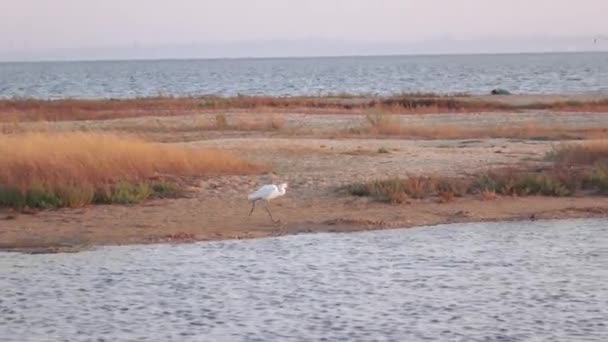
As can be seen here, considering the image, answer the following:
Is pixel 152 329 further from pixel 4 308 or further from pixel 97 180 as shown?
pixel 97 180

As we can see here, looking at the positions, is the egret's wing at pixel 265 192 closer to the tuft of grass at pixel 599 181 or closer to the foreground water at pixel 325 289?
the foreground water at pixel 325 289

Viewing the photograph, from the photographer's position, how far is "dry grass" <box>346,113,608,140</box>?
1298 inches

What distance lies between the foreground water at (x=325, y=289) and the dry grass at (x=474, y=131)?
600 inches

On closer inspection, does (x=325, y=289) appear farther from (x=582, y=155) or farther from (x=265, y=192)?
(x=582, y=155)

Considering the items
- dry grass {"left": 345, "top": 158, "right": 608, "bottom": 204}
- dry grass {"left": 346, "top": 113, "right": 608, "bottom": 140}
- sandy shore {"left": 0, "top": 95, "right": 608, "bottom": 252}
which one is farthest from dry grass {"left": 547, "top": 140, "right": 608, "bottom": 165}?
dry grass {"left": 346, "top": 113, "right": 608, "bottom": 140}

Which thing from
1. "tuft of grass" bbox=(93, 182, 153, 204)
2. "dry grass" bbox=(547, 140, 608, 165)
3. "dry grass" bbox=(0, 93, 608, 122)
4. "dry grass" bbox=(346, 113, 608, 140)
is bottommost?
"dry grass" bbox=(0, 93, 608, 122)

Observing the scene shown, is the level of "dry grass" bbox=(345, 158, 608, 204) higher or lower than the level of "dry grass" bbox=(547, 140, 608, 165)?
lower

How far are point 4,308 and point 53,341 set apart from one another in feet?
5.52

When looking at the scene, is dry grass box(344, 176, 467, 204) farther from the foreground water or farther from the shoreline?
the foreground water

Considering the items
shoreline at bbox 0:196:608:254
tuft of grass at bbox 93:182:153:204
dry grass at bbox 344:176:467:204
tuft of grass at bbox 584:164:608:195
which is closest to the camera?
shoreline at bbox 0:196:608:254

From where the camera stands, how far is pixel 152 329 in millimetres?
11711

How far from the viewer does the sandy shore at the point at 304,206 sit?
1789cm

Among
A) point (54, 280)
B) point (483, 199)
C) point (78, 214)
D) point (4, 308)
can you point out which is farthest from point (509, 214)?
point (4, 308)

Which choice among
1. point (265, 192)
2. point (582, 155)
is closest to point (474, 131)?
point (582, 155)
